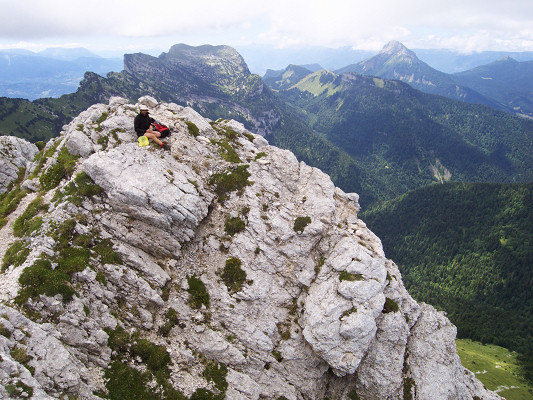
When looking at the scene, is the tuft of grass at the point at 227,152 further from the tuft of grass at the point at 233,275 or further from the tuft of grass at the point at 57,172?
the tuft of grass at the point at 57,172

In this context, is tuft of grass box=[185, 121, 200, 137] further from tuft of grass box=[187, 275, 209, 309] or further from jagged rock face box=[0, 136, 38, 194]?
jagged rock face box=[0, 136, 38, 194]

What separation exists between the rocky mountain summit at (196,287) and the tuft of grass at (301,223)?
12 cm

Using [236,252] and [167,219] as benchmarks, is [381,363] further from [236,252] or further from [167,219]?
[167,219]

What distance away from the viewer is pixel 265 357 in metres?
25.7

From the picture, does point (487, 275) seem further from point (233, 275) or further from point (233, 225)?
point (233, 275)

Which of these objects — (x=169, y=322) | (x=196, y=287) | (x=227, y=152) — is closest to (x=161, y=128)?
(x=227, y=152)

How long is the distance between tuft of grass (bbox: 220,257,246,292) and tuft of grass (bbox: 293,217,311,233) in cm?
790

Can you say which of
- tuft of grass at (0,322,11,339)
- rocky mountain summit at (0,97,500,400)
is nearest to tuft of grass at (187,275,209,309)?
rocky mountain summit at (0,97,500,400)

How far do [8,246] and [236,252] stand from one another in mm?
19279

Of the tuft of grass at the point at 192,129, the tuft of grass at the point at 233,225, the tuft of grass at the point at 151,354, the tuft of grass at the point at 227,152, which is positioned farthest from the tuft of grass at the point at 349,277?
the tuft of grass at the point at 192,129

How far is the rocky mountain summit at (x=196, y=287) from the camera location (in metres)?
18.7

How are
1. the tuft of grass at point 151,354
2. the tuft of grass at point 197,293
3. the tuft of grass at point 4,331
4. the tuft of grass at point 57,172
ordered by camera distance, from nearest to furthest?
the tuft of grass at point 4,331
the tuft of grass at point 151,354
the tuft of grass at point 197,293
the tuft of grass at point 57,172

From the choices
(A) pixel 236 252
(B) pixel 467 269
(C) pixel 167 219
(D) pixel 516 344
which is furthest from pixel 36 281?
(B) pixel 467 269

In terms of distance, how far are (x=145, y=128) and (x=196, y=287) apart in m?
18.8
